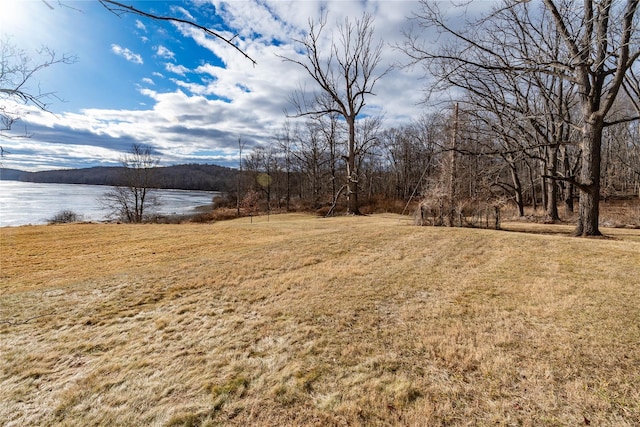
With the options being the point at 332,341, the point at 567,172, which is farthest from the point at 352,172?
the point at 332,341

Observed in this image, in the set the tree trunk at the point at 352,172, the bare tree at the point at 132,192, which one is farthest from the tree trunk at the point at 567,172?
the bare tree at the point at 132,192

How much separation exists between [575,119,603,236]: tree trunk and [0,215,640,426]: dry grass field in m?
2.15

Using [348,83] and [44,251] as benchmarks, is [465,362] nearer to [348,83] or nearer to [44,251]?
[44,251]

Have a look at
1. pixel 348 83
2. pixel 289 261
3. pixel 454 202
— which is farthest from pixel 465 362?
pixel 348 83

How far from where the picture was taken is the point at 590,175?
26.5ft

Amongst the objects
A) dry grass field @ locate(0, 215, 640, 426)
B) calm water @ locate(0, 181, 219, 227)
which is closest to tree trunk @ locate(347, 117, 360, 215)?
dry grass field @ locate(0, 215, 640, 426)

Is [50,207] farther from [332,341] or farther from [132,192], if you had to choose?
[332,341]

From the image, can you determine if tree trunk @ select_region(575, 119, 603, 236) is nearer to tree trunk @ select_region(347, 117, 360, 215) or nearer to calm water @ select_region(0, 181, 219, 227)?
tree trunk @ select_region(347, 117, 360, 215)

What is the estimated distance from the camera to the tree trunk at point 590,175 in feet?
26.0

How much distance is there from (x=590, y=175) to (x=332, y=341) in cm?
929

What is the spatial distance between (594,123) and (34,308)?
12.9 m

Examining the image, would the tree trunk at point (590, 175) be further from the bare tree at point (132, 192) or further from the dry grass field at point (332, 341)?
the bare tree at point (132, 192)

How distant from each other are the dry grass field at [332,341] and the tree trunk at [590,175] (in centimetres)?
215

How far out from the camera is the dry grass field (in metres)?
2.16
